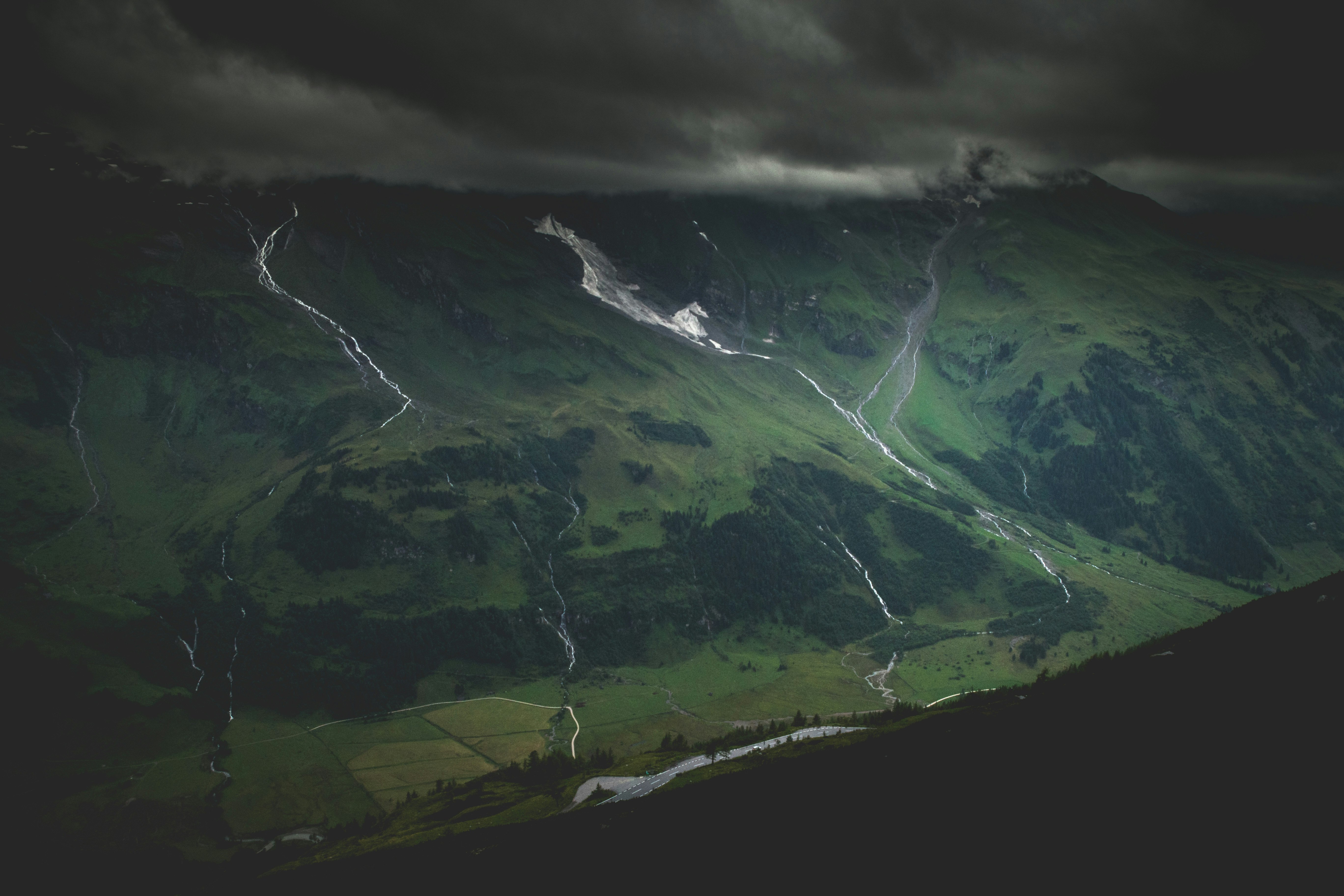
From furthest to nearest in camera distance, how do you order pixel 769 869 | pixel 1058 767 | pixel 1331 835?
pixel 1058 767
pixel 769 869
pixel 1331 835

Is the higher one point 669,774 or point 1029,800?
point 1029,800

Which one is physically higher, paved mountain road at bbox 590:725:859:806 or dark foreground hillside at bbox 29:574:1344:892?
dark foreground hillside at bbox 29:574:1344:892

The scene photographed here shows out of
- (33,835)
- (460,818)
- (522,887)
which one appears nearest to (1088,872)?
(522,887)

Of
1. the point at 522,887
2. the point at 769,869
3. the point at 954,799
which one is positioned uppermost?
the point at 954,799

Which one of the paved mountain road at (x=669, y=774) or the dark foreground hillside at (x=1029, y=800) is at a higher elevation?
the dark foreground hillside at (x=1029, y=800)

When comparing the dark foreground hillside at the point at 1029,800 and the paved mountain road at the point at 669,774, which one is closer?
the dark foreground hillside at the point at 1029,800

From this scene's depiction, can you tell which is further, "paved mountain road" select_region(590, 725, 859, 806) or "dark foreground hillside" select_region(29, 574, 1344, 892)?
"paved mountain road" select_region(590, 725, 859, 806)

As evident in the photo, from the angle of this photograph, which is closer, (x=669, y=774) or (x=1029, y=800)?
(x=1029, y=800)

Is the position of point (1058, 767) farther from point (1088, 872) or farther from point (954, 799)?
point (1088, 872)
